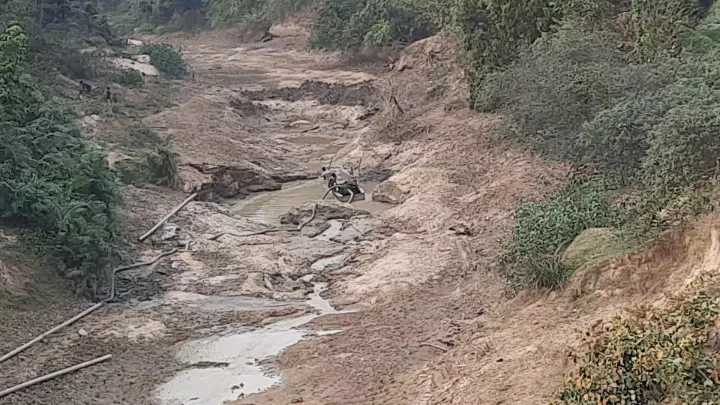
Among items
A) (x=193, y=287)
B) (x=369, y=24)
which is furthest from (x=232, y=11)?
(x=193, y=287)

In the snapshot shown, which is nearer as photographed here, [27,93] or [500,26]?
[27,93]

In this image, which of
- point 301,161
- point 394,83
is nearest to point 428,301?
point 301,161

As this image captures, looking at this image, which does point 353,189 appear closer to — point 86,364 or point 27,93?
point 27,93

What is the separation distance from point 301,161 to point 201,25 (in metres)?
38.8

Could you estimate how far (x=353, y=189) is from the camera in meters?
21.9

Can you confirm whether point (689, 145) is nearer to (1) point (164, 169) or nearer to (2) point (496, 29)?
(2) point (496, 29)

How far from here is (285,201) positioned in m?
22.2

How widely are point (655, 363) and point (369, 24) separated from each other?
35829 millimetres

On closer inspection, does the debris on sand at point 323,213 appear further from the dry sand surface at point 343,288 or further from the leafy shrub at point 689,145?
the leafy shrub at point 689,145

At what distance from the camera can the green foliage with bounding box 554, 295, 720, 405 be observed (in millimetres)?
6645

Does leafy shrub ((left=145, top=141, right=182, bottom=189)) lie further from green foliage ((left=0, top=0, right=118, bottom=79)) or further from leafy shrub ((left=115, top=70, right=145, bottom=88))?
leafy shrub ((left=115, top=70, right=145, bottom=88))

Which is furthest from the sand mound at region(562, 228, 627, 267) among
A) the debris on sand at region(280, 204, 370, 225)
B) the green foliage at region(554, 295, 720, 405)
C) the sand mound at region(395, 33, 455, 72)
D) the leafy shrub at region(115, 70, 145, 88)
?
the leafy shrub at region(115, 70, 145, 88)

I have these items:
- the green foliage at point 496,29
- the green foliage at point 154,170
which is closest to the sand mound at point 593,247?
the green foliage at point 496,29

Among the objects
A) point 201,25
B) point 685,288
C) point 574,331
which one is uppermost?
point 685,288
